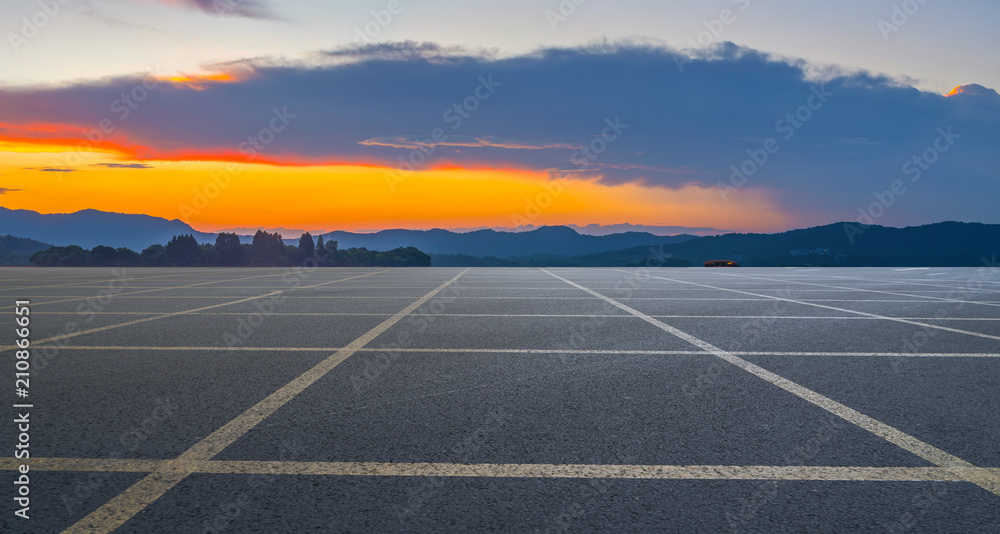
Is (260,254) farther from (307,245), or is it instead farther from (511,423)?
(511,423)

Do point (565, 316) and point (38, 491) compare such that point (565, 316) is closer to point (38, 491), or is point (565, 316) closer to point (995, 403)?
point (995, 403)

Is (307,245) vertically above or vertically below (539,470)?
above

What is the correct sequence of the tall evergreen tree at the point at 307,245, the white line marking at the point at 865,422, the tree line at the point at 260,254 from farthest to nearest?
the tall evergreen tree at the point at 307,245
the tree line at the point at 260,254
the white line marking at the point at 865,422

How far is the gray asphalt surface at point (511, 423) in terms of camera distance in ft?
9.50

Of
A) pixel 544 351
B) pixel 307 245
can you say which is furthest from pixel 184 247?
pixel 544 351

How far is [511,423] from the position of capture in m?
4.25

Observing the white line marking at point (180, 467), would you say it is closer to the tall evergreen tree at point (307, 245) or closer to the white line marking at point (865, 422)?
the white line marking at point (865, 422)

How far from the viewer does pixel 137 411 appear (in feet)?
15.0

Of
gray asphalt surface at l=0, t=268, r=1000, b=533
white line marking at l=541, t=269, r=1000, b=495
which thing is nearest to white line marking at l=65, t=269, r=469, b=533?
gray asphalt surface at l=0, t=268, r=1000, b=533

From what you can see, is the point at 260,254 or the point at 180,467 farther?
the point at 260,254

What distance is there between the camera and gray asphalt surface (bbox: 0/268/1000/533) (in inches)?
114

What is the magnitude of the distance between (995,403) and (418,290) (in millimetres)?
13930

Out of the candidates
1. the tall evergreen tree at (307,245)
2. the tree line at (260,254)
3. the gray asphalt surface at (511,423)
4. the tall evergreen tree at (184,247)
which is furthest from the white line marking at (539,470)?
the tall evergreen tree at (307,245)

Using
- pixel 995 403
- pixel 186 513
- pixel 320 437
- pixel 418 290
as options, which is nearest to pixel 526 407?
pixel 320 437
